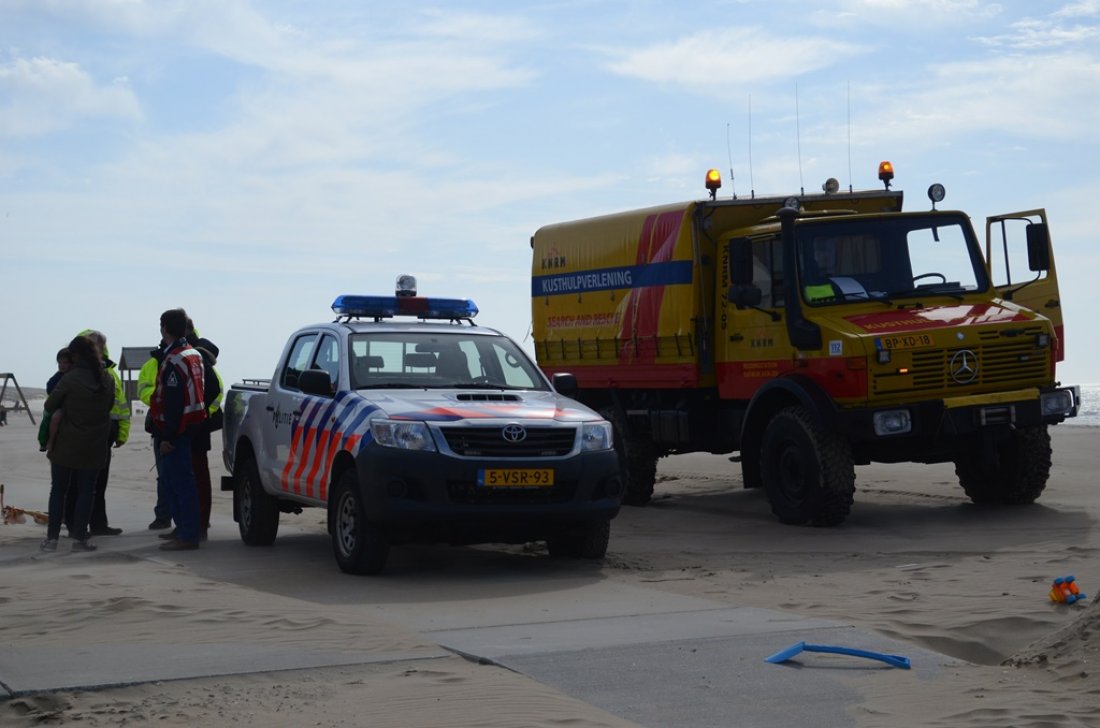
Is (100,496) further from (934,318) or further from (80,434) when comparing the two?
(934,318)

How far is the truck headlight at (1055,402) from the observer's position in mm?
13180

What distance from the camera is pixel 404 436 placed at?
10.1m

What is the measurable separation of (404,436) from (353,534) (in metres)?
0.86

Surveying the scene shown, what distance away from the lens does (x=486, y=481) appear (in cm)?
1008

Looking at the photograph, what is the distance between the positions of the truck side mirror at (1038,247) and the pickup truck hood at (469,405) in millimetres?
5464

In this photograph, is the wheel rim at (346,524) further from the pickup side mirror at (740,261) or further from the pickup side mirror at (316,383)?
the pickup side mirror at (740,261)

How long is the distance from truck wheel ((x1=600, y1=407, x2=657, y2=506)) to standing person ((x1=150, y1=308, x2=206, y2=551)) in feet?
16.8

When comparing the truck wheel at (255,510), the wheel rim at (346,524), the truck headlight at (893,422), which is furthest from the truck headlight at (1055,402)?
the truck wheel at (255,510)

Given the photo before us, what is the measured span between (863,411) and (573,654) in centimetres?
596

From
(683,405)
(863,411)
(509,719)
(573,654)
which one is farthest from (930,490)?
(509,719)

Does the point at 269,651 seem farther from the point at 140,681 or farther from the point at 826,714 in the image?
the point at 826,714

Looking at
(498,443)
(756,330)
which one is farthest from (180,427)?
(756,330)

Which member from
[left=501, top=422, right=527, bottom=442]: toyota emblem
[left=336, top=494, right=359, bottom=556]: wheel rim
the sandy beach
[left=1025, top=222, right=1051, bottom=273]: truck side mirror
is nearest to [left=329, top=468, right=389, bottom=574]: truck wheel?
[left=336, top=494, right=359, bottom=556]: wheel rim

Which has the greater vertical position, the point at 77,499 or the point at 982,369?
the point at 982,369
